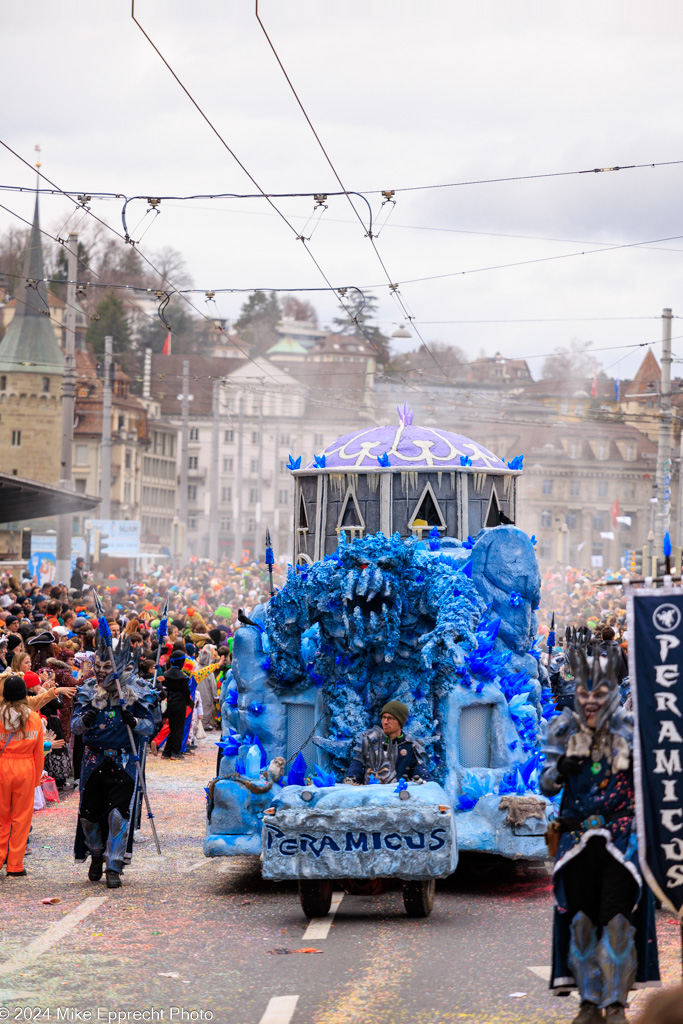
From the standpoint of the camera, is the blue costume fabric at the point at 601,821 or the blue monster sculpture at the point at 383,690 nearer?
the blue costume fabric at the point at 601,821

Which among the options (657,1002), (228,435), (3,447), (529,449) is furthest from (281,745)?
(228,435)

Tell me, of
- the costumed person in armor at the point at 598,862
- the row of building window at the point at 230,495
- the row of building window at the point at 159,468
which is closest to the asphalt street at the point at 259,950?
the costumed person in armor at the point at 598,862

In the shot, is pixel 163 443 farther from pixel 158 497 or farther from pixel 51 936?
pixel 51 936

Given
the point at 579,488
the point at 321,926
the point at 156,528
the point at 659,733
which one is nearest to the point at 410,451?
the point at 321,926

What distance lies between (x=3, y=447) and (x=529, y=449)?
31.6 m

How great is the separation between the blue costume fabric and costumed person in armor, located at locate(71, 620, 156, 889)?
4420mm

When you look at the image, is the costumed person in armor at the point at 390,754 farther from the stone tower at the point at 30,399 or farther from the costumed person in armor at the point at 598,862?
the stone tower at the point at 30,399

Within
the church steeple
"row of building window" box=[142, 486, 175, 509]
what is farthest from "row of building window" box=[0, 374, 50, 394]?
"row of building window" box=[142, 486, 175, 509]

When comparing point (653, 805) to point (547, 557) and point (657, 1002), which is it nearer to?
point (657, 1002)

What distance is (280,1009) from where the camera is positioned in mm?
7395

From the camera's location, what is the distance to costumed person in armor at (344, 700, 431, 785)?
984 cm

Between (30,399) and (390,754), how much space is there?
7160cm

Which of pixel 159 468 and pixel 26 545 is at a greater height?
pixel 159 468

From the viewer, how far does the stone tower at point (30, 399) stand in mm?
77438
